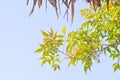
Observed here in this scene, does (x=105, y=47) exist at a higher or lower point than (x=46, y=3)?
lower

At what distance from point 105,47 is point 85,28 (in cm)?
52

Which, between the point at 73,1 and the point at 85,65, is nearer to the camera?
the point at 73,1

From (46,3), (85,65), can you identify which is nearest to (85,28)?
(85,65)

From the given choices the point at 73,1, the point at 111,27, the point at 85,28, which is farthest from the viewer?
the point at 85,28

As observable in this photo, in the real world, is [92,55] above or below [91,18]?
below

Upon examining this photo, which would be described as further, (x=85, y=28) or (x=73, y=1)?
(x=85, y=28)

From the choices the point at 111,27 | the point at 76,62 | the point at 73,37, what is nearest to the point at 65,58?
the point at 76,62

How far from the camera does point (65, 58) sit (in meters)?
6.88

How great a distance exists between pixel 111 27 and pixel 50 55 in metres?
1.53

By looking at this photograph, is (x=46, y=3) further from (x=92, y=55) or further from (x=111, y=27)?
(x=92, y=55)

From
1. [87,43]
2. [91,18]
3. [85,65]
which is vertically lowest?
[85,65]

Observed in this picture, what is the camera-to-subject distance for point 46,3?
1.53 m

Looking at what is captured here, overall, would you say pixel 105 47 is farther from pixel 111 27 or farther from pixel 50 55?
pixel 50 55

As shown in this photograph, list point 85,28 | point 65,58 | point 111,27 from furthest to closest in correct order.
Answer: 1. point 65,58
2. point 85,28
3. point 111,27
